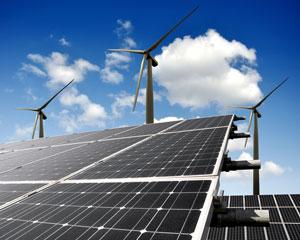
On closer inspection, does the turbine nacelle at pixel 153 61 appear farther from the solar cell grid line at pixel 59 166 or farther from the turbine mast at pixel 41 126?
the turbine mast at pixel 41 126

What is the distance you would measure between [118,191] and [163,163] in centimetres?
240

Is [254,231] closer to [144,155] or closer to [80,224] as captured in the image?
[144,155]

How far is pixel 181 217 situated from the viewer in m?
5.88

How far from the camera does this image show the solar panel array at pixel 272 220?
48.7 feet

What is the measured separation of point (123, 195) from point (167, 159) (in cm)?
313

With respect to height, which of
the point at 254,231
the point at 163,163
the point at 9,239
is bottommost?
the point at 254,231

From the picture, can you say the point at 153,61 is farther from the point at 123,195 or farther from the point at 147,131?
the point at 123,195

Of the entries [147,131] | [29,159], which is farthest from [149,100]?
[29,159]

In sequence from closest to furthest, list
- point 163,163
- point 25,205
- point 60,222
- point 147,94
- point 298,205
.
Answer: point 60,222 < point 25,205 < point 163,163 < point 298,205 < point 147,94

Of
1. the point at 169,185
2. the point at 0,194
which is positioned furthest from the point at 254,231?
the point at 0,194

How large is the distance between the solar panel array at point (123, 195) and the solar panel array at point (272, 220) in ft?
21.3

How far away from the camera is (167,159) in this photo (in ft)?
35.1

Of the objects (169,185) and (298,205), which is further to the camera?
(298,205)

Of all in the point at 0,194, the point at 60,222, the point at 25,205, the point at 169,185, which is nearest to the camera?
Result: the point at 60,222
